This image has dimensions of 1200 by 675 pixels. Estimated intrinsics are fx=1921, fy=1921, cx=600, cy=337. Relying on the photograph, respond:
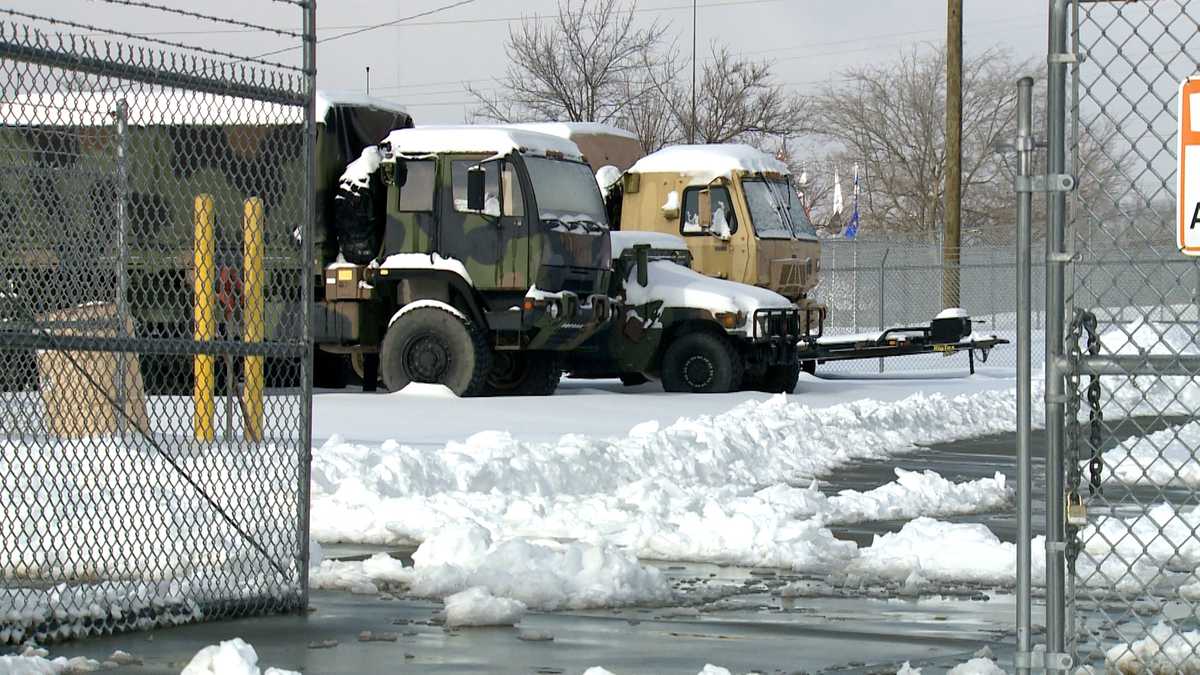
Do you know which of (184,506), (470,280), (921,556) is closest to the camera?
(921,556)

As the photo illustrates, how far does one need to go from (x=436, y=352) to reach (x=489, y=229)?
1490 millimetres

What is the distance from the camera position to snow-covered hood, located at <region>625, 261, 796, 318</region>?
2300 cm

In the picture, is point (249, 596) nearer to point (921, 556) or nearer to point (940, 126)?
point (921, 556)

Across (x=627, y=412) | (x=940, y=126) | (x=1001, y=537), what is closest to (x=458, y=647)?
(x=1001, y=537)

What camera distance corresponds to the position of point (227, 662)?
5977mm

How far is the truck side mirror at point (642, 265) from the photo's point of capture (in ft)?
76.4

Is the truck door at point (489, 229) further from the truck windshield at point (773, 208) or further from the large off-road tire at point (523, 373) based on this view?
the truck windshield at point (773, 208)

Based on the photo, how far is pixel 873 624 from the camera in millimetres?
7766

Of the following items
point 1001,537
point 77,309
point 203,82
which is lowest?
point 1001,537

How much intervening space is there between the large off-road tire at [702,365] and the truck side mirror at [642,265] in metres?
0.83

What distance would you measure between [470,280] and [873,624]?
14008 millimetres

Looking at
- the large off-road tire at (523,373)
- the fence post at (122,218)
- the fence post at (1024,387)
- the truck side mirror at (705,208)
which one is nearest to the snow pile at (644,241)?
the truck side mirror at (705,208)

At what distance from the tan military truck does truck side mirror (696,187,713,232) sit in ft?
0.04

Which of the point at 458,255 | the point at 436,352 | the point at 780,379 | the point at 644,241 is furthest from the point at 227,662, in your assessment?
the point at 780,379
